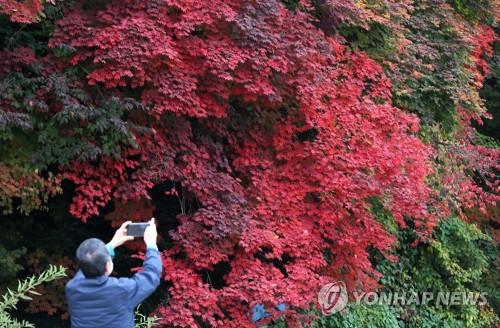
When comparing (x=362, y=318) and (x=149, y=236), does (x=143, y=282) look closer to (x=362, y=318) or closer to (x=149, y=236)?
(x=149, y=236)

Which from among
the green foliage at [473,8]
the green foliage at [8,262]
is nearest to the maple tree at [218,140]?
the green foliage at [8,262]

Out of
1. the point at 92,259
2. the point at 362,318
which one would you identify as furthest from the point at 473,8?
the point at 92,259

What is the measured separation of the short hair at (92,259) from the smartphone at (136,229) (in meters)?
0.41

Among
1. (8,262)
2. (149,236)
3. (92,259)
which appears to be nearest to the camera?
(92,259)

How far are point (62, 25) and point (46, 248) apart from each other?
257 cm

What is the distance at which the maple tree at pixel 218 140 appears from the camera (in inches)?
206

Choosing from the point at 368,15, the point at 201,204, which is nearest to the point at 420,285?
the point at 368,15

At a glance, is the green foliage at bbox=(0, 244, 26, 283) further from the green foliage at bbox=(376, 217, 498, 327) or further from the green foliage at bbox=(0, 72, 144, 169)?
the green foliage at bbox=(376, 217, 498, 327)

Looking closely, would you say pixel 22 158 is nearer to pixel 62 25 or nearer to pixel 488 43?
pixel 62 25

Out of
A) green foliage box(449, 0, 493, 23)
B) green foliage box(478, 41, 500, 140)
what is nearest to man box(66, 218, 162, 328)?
green foliage box(449, 0, 493, 23)

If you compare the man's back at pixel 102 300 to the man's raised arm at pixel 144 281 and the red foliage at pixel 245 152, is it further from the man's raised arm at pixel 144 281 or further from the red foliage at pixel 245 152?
the red foliage at pixel 245 152

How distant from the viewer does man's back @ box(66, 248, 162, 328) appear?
2.92 m

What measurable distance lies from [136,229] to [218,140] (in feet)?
10.4

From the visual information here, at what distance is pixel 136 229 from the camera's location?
3.34 meters
